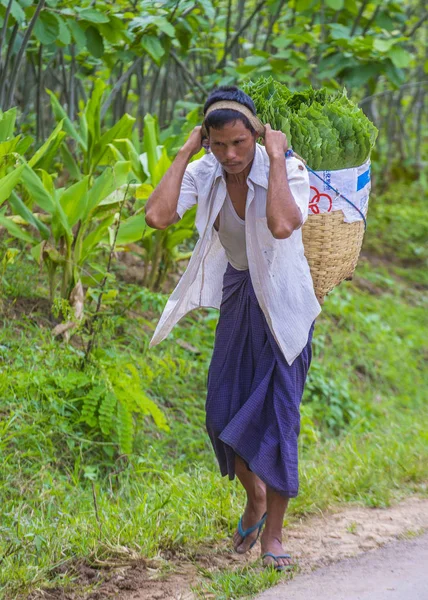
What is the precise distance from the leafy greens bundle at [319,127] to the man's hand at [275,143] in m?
0.16

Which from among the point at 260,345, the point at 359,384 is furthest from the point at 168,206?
the point at 359,384

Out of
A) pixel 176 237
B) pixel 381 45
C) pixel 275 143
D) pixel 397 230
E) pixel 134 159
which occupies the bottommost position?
pixel 397 230

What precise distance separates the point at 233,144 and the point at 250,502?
56.7 inches

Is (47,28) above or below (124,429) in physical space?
above

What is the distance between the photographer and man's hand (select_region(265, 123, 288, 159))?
9.74 ft

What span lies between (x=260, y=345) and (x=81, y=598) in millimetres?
1105

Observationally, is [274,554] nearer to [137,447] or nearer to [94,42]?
→ [137,447]

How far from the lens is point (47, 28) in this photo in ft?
16.1

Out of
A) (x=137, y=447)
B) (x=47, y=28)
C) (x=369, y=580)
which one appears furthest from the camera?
(x=47, y=28)

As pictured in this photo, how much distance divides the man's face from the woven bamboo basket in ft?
1.26

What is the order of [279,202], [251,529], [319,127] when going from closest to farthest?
[279,202] → [319,127] → [251,529]

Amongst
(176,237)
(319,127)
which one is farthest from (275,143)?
(176,237)

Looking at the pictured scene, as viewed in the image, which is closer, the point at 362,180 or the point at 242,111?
the point at 242,111

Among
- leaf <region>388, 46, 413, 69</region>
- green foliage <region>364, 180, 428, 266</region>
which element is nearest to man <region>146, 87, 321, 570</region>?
leaf <region>388, 46, 413, 69</region>
